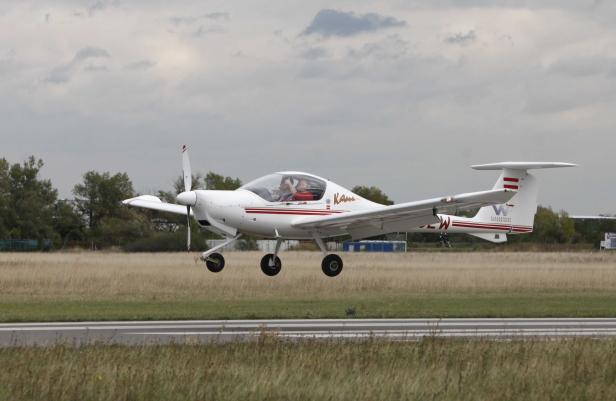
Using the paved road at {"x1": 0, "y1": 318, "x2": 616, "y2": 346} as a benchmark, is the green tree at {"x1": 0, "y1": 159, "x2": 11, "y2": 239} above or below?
above

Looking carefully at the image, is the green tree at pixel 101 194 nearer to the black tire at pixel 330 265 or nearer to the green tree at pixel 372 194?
the green tree at pixel 372 194

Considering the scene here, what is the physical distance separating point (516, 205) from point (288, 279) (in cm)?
1316

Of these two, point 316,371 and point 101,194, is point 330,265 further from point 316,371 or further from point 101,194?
point 101,194

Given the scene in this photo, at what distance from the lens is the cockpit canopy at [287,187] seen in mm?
30125

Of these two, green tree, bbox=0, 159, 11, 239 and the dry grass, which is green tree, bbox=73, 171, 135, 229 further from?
the dry grass

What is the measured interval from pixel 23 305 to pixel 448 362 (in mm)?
18683

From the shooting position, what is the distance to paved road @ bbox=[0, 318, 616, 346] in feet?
69.8

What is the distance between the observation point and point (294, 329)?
23766 millimetres

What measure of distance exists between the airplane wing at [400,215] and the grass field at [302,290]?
7.36ft

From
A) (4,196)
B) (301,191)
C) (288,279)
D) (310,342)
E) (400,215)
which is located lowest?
(310,342)

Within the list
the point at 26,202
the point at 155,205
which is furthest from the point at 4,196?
the point at 155,205

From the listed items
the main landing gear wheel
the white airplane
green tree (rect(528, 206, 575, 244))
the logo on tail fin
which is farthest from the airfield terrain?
green tree (rect(528, 206, 575, 244))

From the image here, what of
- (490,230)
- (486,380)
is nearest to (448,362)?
(486,380)

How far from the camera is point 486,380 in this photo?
1489 centimetres
